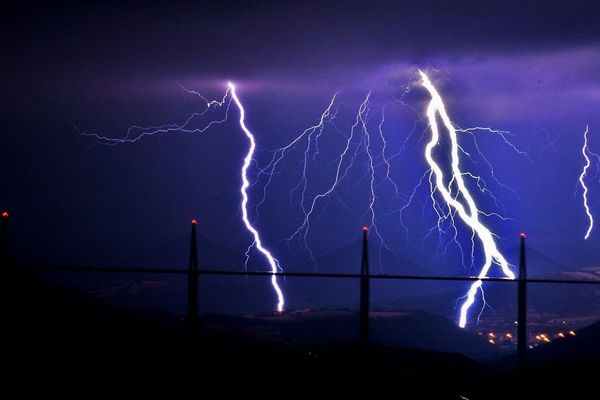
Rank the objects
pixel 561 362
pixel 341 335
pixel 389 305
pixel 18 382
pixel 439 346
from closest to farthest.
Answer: pixel 18 382
pixel 561 362
pixel 341 335
pixel 439 346
pixel 389 305

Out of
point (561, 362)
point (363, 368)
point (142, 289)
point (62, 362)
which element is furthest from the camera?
point (142, 289)

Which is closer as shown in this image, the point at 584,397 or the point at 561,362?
the point at 584,397

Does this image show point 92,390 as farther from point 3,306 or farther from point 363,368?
point 363,368

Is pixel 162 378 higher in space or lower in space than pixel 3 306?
lower

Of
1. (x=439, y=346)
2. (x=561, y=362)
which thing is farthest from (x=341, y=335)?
(x=561, y=362)

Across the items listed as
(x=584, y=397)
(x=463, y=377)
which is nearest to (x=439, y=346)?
(x=463, y=377)

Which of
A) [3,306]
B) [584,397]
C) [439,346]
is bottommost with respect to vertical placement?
[439,346]
